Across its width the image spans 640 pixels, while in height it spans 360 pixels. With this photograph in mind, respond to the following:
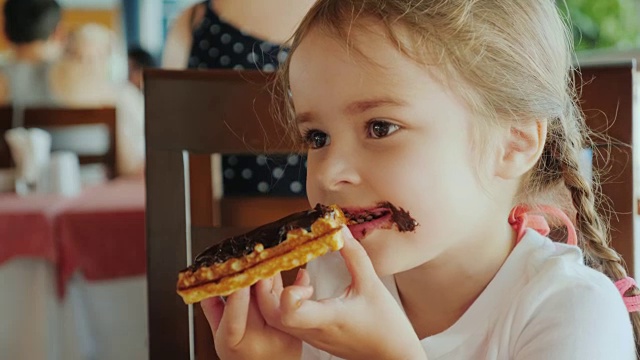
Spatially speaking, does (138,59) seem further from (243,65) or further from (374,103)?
(374,103)

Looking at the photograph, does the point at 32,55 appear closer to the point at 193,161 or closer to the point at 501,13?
the point at 193,161

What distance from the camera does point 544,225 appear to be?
1.12 meters

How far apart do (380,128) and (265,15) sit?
3.08ft

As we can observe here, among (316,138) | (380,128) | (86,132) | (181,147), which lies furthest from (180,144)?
(86,132)

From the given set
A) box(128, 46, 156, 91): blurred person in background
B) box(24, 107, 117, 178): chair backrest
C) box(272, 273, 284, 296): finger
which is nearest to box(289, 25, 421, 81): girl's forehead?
box(272, 273, 284, 296): finger

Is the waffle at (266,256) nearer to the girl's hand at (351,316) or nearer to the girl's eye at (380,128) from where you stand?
the girl's hand at (351,316)

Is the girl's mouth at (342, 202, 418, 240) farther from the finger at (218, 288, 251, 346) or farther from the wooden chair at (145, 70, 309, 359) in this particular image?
the wooden chair at (145, 70, 309, 359)

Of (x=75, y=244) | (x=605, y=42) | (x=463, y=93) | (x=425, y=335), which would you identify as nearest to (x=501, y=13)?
(x=463, y=93)

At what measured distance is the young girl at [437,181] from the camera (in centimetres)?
89

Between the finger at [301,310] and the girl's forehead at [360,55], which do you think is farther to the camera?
the girl's forehead at [360,55]

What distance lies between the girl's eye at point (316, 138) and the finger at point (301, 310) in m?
0.21

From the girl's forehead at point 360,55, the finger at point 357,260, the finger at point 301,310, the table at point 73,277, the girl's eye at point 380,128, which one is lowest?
the table at point 73,277

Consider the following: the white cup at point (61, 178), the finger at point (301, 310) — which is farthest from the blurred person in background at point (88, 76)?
the finger at point (301, 310)

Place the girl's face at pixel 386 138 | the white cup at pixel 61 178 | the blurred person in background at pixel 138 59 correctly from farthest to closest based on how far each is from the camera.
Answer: the blurred person in background at pixel 138 59 → the white cup at pixel 61 178 → the girl's face at pixel 386 138
